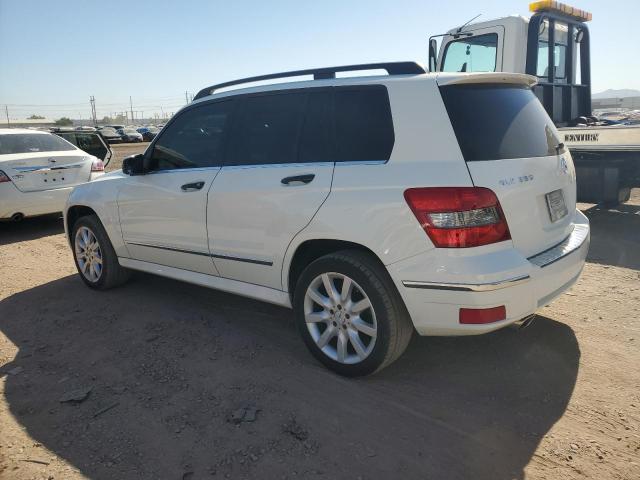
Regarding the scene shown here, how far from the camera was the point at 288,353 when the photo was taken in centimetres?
361

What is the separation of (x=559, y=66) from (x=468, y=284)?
6.56 meters

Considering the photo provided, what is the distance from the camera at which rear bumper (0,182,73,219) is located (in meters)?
7.21

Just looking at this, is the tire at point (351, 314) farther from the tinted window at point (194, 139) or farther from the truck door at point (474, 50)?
the truck door at point (474, 50)

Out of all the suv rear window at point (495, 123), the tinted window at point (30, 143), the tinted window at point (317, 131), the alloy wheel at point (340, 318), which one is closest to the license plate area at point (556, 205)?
the suv rear window at point (495, 123)

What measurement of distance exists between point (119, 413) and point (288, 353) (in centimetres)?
115

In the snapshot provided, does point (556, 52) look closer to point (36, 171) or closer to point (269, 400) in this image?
point (269, 400)

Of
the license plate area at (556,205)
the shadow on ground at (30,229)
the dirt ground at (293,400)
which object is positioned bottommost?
the dirt ground at (293,400)

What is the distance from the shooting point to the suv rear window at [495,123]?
111 inches

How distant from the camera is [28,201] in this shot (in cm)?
738

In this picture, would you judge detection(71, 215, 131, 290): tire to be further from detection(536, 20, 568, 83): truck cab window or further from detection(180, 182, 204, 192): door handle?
detection(536, 20, 568, 83): truck cab window

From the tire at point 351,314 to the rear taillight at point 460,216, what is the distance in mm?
433

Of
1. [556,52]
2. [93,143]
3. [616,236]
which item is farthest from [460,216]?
[93,143]

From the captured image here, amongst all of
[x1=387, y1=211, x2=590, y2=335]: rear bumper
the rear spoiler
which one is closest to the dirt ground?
[x1=387, y1=211, x2=590, y2=335]: rear bumper

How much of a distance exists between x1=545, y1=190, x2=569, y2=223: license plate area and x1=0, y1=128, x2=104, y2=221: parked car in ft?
19.7
